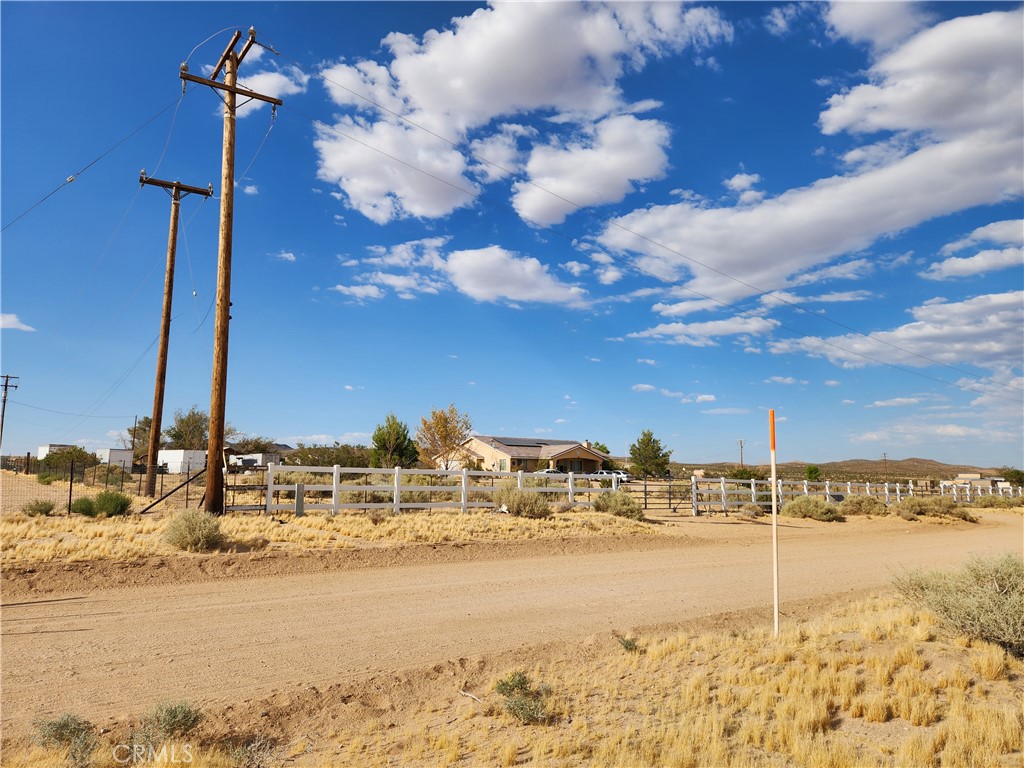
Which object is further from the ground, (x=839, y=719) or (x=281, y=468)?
(x=281, y=468)

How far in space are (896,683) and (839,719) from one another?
35.1 inches

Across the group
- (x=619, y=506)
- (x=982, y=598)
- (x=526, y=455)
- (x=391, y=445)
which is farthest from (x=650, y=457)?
(x=982, y=598)

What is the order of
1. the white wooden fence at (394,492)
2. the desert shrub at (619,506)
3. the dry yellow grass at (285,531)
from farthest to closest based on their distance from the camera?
1. the desert shrub at (619,506)
2. the white wooden fence at (394,492)
3. the dry yellow grass at (285,531)

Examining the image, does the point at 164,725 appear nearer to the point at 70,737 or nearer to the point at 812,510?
the point at 70,737

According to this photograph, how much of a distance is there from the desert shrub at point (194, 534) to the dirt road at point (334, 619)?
2083 mm

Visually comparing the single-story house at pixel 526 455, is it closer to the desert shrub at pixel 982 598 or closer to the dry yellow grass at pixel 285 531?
the dry yellow grass at pixel 285 531

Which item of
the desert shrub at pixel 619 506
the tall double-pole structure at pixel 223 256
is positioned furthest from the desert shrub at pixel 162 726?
the desert shrub at pixel 619 506

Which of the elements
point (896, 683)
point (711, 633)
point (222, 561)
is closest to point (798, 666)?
point (896, 683)

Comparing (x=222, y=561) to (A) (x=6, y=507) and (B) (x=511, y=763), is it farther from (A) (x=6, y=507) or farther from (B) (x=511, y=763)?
(A) (x=6, y=507)

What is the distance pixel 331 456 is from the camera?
189ft

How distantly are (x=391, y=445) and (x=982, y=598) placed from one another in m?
46.3

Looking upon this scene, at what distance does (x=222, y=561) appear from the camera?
11.5m

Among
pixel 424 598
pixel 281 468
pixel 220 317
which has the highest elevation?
pixel 220 317

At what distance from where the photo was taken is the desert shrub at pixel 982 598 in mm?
6418
